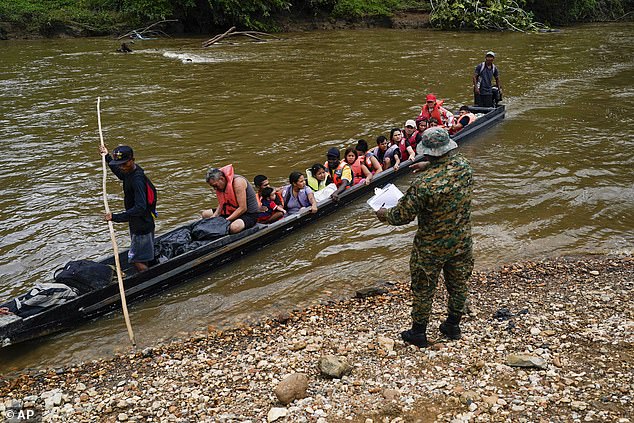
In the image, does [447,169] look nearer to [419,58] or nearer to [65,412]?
[65,412]

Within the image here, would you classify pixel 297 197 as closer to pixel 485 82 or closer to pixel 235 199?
pixel 235 199

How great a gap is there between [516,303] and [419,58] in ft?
62.9

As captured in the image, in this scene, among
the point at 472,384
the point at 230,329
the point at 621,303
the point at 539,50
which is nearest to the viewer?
the point at 472,384

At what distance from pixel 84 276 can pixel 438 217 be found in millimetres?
4232

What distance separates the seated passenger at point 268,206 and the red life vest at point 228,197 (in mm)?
657

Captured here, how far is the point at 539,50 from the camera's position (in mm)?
24969

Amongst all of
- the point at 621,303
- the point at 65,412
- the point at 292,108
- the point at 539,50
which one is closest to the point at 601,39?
the point at 539,50

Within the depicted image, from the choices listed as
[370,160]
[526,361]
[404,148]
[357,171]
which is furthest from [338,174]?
[526,361]

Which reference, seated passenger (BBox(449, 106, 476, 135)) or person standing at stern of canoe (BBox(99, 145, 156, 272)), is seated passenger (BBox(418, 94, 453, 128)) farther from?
person standing at stern of canoe (BBox(99, 145, 156, 272))

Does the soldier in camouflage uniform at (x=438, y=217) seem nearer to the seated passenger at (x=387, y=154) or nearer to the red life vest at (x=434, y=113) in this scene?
the seated passenger at (x=387, y=154)

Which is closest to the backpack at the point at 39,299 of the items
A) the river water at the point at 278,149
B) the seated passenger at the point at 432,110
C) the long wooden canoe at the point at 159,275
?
the long wooden canoe at the point at 159,275

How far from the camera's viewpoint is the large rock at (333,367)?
189 inches

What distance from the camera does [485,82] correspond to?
14.0 metres

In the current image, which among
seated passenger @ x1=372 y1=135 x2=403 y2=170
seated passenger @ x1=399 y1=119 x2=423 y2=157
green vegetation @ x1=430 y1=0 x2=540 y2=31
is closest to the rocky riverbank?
seated passenger @ x1=372 y1=135 x2=403 y2=170
